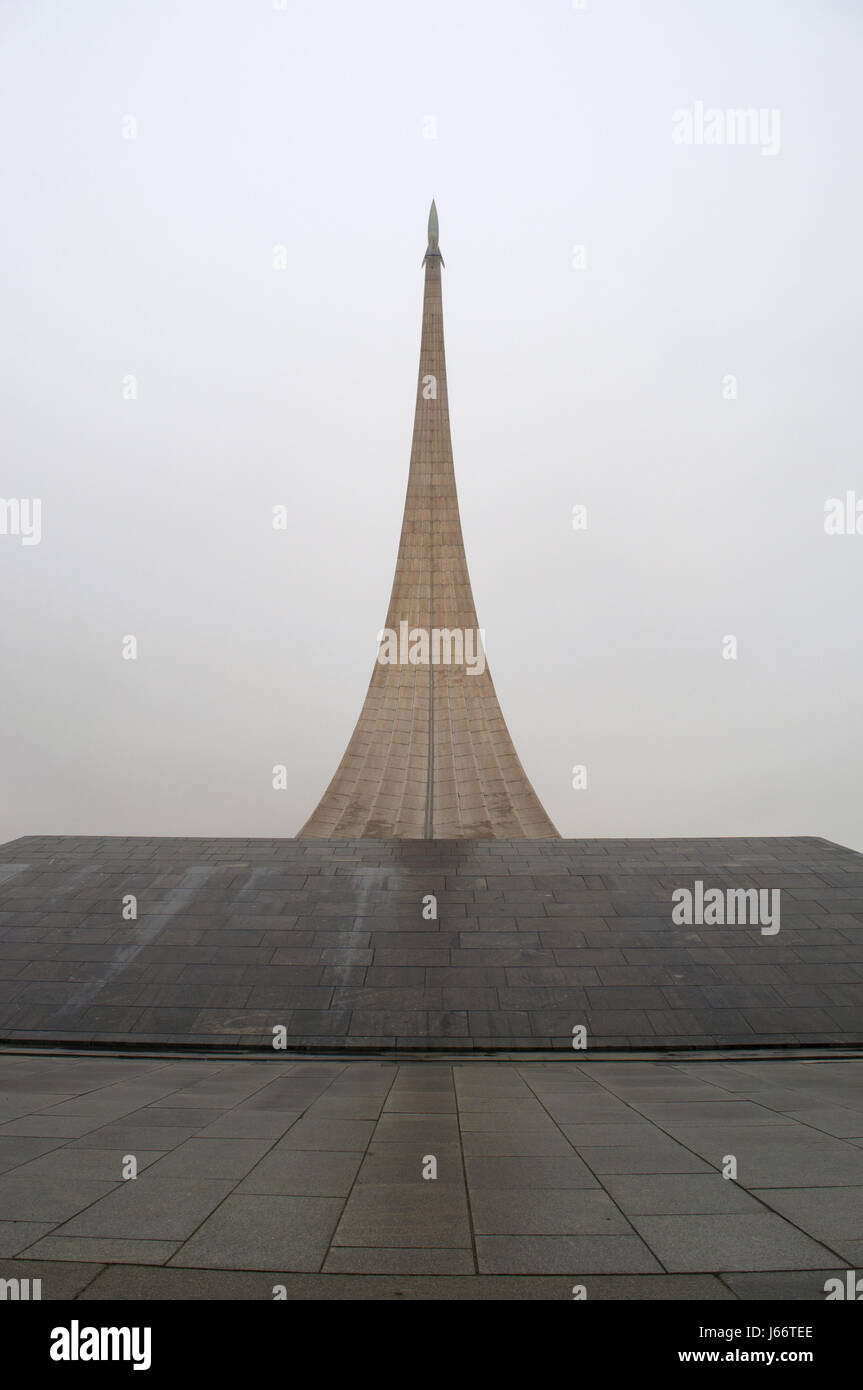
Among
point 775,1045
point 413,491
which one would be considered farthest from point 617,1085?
point 413,491

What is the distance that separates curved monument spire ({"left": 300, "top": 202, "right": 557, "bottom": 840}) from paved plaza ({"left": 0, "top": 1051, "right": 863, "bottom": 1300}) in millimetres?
9034

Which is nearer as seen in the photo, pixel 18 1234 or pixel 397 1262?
pixel 397 1262

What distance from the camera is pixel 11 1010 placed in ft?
26.2

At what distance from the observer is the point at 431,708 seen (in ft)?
52.8

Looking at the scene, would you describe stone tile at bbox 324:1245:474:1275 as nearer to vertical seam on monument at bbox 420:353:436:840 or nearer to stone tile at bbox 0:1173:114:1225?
stone tile at bbox 0:1173:114:1225

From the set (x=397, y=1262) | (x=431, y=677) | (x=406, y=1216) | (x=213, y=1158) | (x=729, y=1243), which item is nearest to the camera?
(x=397, y=1262)

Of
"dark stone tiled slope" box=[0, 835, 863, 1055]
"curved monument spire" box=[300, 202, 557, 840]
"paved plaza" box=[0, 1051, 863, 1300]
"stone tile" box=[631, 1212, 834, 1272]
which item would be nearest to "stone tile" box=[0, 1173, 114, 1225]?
"paved plaza" box=[0, 1051, 863, 1300]

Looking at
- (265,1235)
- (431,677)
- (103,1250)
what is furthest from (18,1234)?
(431,677)

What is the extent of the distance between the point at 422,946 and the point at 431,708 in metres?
7.70

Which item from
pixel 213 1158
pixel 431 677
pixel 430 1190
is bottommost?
pixel 213 1158

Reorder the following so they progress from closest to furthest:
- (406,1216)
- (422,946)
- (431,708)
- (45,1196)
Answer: (406,1216) → (45,1196) → (422,946) → (431,708)

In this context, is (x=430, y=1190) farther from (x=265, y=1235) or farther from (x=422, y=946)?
(x=422, y=946)
